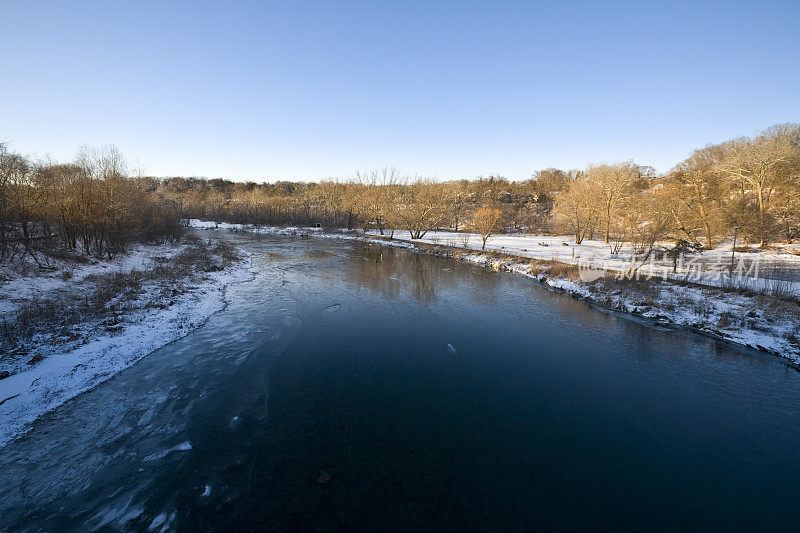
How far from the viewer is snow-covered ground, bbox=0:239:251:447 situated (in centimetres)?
703

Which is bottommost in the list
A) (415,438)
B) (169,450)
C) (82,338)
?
(415,438)

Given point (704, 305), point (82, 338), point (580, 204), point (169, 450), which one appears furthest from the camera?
point (580, 204)

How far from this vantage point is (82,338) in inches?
374

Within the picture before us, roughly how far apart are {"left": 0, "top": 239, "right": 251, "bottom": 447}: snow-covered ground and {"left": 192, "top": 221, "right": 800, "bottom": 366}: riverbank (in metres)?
20.5

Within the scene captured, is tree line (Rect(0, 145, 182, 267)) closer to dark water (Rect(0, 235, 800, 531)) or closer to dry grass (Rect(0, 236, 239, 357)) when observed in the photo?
dry grass (Rect(0, 236, 239, 357))

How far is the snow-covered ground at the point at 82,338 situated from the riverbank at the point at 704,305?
67.2 ft

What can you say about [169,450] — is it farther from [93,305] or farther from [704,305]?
[704,305]

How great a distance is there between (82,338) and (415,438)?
1062cm

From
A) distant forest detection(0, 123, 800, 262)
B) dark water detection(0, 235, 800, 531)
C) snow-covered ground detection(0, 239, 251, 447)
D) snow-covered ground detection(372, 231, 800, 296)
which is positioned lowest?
dark water detection(0, 235, 800, 531)

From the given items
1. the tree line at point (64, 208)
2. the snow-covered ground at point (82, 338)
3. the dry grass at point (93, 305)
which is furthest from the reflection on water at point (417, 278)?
the tree line at point (64, 208)

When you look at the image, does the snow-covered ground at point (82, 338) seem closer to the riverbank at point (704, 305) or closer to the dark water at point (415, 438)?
the dark water at point (415, 438)

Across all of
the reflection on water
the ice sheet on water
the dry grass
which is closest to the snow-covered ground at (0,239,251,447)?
the dry grass

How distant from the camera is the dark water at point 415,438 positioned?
492 centimetres

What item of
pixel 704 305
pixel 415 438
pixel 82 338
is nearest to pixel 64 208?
pixel 82 338
